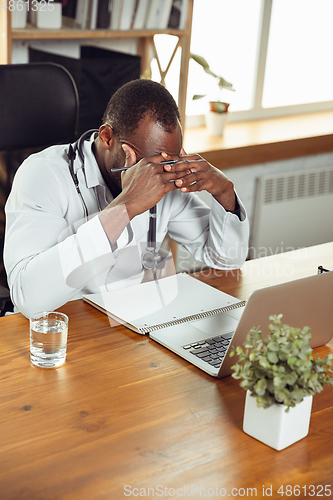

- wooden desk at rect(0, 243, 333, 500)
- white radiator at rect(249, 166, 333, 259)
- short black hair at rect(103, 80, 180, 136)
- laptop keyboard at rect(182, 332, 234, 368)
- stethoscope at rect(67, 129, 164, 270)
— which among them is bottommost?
white radiator at rect(249, 166, 333, 259)

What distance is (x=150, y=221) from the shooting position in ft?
5.37

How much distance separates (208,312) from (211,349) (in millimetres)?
162

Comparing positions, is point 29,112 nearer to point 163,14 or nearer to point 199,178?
point 199,178

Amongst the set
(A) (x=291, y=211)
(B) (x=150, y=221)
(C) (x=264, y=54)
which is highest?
(C) (x=264, y=54)

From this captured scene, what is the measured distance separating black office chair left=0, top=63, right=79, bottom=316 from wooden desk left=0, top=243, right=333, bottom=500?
59cm

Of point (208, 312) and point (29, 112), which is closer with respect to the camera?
point (208, 312)

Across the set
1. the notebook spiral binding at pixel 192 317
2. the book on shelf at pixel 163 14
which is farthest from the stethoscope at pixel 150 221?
the book on shelf at pixel 163 14

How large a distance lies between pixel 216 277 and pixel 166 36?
158 cm

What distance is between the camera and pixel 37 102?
65.4 inches

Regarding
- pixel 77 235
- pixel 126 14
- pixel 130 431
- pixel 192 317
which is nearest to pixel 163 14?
pixel 126 14

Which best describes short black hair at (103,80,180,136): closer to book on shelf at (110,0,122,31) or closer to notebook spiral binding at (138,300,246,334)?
notebook spiral binding at (138,300,246,334)

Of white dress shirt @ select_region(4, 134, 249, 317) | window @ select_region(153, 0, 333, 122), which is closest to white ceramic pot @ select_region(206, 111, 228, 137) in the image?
window @ select_region(153, 0, 333, 122)

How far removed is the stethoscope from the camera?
151cm

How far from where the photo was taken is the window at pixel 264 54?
323 centimetres
